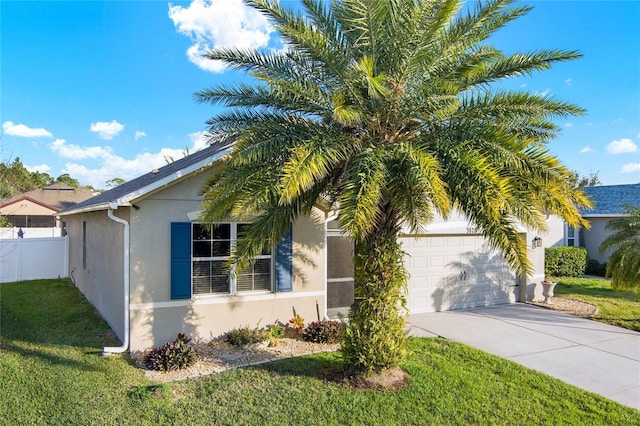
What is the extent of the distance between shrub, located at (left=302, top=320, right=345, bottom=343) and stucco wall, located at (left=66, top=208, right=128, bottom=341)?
3.98 m

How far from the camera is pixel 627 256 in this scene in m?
10.6

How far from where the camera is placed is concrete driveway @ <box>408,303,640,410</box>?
6.81 meters

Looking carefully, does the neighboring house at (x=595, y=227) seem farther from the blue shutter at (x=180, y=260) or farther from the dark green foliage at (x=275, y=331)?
the blue shutter at (x=180, y=260)

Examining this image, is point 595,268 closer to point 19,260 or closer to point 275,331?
point 275,331

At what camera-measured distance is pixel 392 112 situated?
6.00 meters

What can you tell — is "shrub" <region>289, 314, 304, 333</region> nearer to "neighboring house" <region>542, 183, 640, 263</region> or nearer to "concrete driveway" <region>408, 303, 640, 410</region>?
"concrete driveway" <region>408, 303, 640, 410</region>

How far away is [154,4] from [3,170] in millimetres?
5915

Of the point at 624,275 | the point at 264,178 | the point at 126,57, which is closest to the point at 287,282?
the point at 264,178

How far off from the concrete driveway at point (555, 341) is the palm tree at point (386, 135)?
316cm

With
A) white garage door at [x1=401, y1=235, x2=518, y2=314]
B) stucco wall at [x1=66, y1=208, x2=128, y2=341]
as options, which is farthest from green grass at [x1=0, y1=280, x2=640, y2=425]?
white garage door at [x1=401, y1=235, x2=518, y2=314]

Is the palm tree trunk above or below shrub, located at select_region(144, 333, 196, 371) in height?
above

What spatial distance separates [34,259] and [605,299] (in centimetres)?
2307

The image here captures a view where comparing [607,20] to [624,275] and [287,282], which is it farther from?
[287,282]

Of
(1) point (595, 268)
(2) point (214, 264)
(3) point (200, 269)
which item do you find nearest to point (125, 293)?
(3) point (200, 269)
